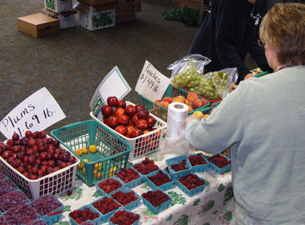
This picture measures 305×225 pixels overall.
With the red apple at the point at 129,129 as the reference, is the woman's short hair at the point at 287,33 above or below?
above

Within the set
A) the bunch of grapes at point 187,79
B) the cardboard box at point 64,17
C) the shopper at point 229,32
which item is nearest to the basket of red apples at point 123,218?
the bunch of grapes at point 187,79

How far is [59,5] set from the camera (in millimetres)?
5047

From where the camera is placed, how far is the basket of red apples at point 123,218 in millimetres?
1171

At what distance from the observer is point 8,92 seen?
360 cm

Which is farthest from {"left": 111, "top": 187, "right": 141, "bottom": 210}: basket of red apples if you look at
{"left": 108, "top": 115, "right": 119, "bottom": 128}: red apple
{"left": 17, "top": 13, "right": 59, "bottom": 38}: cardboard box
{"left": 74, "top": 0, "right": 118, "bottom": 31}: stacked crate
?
{"left": 74, "top": 0, "right": 118, "bottom": 31}: stacked crate

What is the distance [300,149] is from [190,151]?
67cm

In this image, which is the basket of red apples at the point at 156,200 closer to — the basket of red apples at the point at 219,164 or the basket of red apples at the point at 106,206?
the basket of red apples at the point at 106,206

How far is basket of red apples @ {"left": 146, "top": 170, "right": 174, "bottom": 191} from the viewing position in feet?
4.52

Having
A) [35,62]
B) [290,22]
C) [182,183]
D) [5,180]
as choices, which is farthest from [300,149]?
[35,62]

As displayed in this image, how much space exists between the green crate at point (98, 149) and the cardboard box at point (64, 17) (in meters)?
3.88

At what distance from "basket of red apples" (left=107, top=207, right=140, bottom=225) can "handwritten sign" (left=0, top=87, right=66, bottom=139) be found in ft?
1.56

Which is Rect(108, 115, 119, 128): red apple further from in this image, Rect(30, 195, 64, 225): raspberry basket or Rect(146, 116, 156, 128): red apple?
Rect(30, 195, 64, 225): raspberry basket

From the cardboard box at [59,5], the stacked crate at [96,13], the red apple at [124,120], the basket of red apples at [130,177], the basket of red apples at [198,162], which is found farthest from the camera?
the stacked crate at [96,13]

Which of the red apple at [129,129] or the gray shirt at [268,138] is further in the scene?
the red apple at [129,129]
